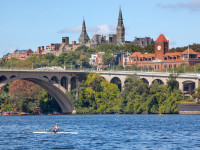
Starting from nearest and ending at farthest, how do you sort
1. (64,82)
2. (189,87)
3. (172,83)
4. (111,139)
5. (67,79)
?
(111,139)
(172,83)
(189,87)
(67,79)
(64,82)

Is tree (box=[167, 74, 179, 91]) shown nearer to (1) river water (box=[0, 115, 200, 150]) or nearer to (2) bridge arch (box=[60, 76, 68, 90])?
(2) bridge arch (box=[60, 76, 68, 90])

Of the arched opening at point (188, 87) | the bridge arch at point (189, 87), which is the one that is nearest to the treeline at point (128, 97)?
the bridge arch at point (189, 87)

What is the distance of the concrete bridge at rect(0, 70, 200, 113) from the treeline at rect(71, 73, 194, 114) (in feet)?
14.8

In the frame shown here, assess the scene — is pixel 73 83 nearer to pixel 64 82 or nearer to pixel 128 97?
pixel 64 82

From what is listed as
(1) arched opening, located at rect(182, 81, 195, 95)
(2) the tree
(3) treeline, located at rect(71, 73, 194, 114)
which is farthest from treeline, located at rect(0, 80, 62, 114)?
(2) the tree

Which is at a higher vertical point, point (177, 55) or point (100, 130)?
point (177, 55)

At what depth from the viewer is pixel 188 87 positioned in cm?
15888

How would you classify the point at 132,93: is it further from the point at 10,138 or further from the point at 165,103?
the point at 10,138

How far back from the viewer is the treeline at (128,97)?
454 ft

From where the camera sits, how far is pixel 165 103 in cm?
13675

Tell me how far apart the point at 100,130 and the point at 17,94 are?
78654mm

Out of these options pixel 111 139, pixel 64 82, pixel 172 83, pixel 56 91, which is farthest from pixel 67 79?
pixel 111 139

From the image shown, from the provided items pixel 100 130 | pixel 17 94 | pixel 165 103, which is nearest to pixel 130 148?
pixel 100 130

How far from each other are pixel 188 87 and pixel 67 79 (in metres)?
33.3
